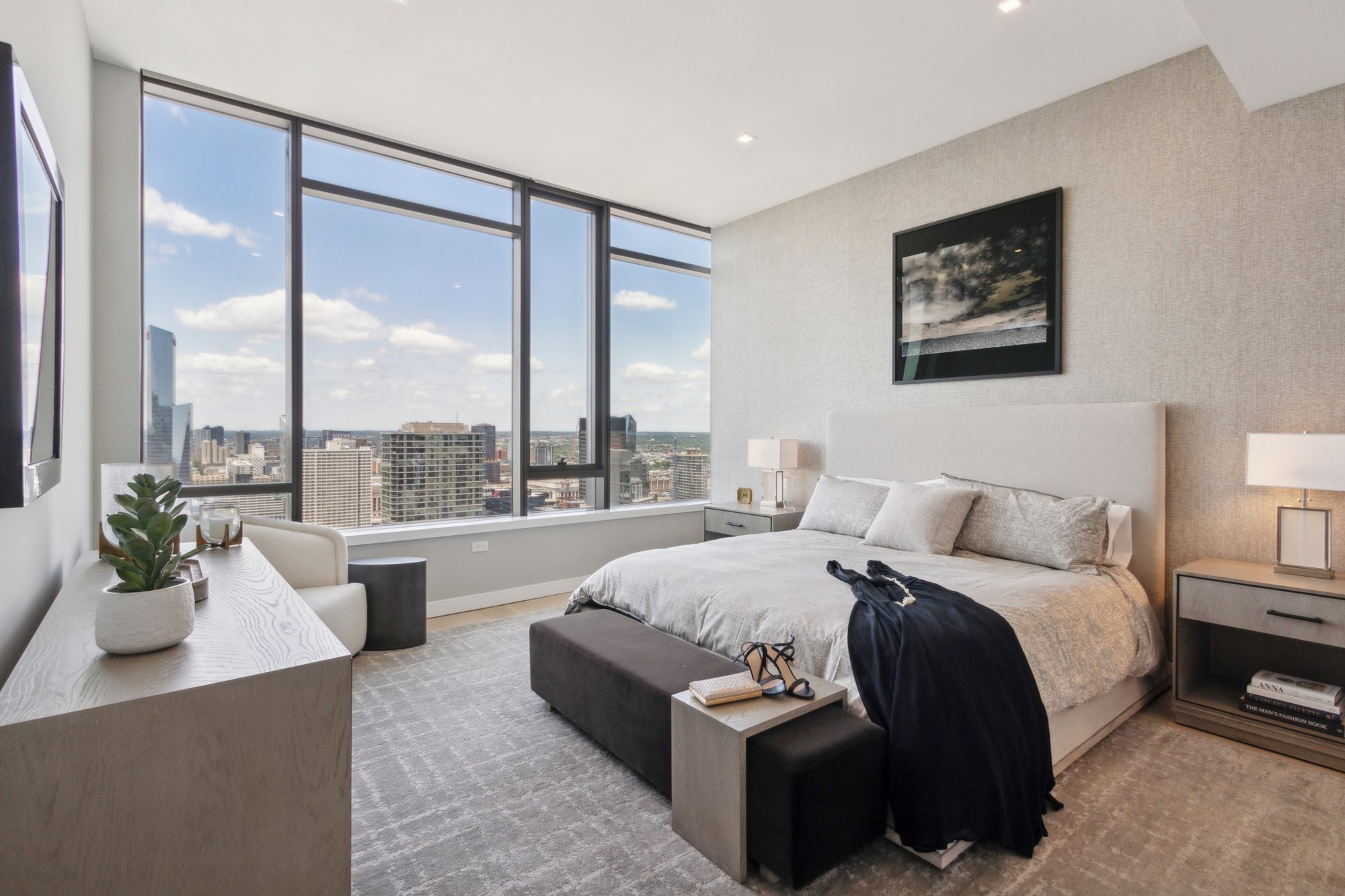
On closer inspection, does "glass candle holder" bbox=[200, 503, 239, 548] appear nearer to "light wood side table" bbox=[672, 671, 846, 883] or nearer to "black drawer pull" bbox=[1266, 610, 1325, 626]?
"light wood side table" bbox=[672, 671, 846, 883]

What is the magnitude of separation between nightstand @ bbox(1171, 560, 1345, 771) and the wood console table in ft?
10.00

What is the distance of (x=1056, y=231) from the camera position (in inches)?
135

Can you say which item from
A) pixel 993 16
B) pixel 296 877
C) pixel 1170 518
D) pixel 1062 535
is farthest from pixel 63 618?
pixel 1170 518

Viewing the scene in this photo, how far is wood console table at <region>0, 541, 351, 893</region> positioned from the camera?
0.91 meters

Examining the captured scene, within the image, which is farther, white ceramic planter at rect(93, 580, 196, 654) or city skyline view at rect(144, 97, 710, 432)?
city skyline view at rect(144, 97, 710, 432)

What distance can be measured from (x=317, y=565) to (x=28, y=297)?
227 centimetres

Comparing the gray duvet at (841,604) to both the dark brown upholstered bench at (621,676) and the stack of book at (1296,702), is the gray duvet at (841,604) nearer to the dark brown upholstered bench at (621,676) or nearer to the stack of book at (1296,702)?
the dark brown upholstered bench at (621,676)

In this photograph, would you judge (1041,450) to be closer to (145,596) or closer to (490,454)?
(490,454)

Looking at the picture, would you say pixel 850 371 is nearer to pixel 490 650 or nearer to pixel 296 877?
pixel 490 650

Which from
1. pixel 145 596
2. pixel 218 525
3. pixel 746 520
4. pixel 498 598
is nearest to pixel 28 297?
pixel 145 596

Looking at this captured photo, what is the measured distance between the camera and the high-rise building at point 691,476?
5527mm

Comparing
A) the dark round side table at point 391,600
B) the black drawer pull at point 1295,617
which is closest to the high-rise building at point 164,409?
the dark round side table at point 391,600

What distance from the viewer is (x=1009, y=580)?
2605 mm

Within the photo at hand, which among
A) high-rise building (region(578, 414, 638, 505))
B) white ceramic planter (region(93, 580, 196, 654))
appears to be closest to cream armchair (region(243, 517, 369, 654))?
high-rise building (region(578, 414, 638, 505))
